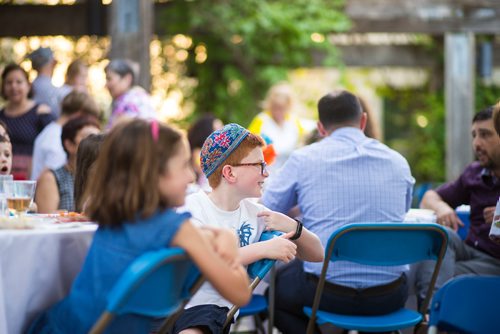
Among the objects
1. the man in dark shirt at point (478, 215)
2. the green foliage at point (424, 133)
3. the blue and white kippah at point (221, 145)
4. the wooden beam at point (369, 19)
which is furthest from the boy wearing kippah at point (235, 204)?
the green foliage at point (424, 133)

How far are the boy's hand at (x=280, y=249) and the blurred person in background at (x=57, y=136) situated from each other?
2.75 metres

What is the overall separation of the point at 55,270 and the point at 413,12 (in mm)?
7828

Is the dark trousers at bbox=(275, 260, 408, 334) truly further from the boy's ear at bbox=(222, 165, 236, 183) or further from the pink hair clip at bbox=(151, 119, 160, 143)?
the pink hair clip at bbox=(151, 119, 160, 143)

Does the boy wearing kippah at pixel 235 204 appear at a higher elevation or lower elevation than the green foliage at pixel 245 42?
lower

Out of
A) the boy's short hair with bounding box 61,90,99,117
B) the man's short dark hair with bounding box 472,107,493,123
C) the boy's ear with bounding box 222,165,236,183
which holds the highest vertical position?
the boy's short hair with bounding box 61,90,99,117

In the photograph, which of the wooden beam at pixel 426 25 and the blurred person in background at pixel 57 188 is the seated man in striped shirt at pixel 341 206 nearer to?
the blurred person in background at pixel 57 188

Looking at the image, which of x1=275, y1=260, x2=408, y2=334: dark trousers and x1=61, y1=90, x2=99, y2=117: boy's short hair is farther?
x1=61, y1=90, x2=99, y2=117: boy's short hair

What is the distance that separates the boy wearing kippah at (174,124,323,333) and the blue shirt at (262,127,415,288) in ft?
1.84

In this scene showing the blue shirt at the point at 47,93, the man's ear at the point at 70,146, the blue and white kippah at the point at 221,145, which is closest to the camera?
the blue and white kippah at the point at 221,145

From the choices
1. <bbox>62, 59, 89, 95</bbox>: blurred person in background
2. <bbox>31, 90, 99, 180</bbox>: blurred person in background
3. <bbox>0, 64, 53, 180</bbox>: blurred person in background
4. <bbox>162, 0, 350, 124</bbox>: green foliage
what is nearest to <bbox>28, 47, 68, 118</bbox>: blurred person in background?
<bbox>62, 59, 89, 95</bbox>: blurred person in background

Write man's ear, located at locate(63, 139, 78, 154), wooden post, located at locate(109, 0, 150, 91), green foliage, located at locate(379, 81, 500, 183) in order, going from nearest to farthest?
man's ear, located at locate(63, 139, 78, 154) → wooden post, located at locate(109, 0, 150, 91) → green foliage, located at locate(379, 81, 500, 183)

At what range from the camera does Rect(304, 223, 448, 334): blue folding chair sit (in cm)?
309

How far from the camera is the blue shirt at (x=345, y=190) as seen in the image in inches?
137

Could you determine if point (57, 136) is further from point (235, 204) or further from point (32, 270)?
point (32, 270)
